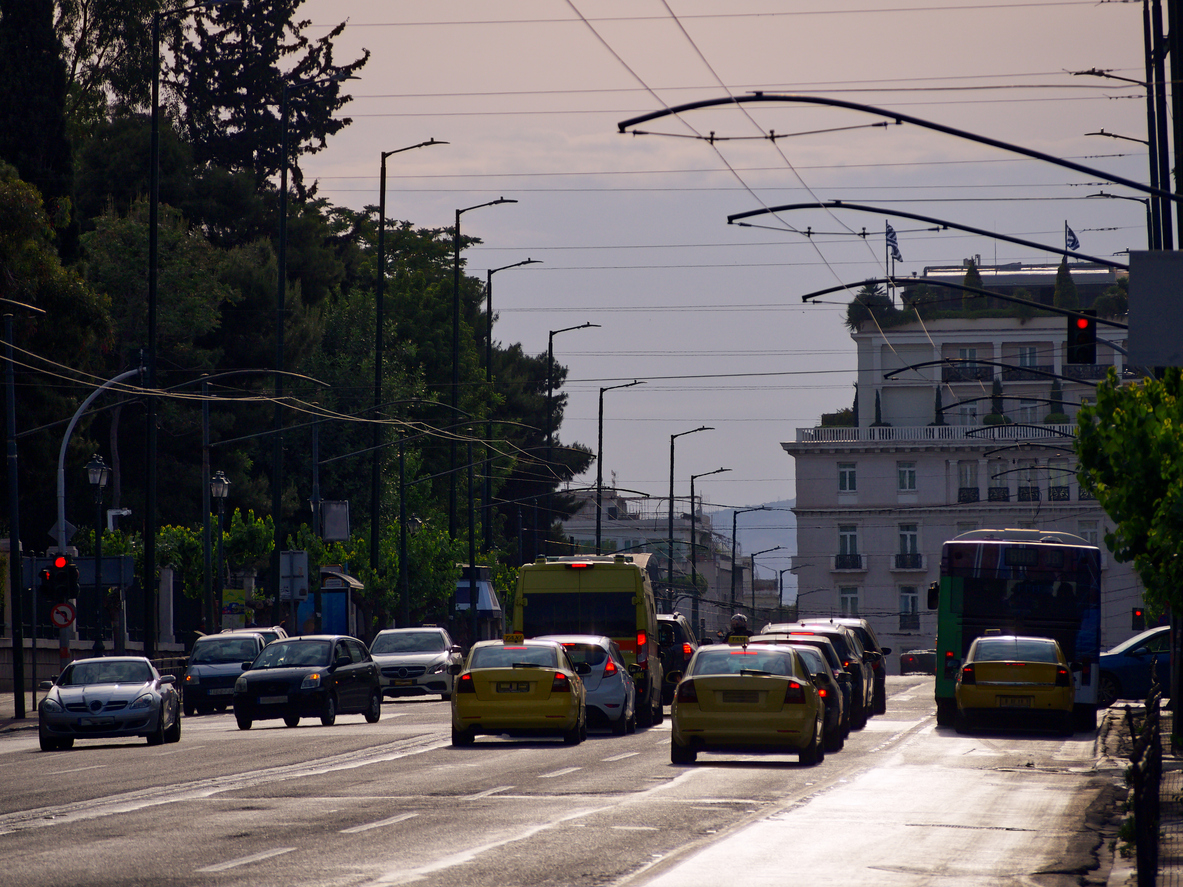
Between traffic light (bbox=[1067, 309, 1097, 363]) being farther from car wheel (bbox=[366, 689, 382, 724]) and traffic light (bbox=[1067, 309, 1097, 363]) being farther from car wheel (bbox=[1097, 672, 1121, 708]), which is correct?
car wheel (bbox=[366, 689, 382, 724])

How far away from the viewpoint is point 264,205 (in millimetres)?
77500

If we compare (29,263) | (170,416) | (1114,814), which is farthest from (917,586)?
(1114,814)

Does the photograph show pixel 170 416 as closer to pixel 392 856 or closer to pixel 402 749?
pixel 402 749

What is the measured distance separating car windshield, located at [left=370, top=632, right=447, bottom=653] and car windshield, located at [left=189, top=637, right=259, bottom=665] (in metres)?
4.68

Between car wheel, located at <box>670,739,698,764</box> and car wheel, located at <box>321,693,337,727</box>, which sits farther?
car wheel, located at <box>321,693,337,727</box>

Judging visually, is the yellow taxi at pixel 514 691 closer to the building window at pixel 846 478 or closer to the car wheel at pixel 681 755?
the car wheel at pixel 681 755

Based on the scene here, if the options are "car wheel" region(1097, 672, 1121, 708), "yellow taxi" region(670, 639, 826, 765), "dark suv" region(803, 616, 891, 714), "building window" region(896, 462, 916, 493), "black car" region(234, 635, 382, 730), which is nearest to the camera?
"yellow taxi" region(670, 639, 826, 765)

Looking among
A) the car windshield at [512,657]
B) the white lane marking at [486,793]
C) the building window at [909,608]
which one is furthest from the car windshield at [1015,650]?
the building window at [909,608]

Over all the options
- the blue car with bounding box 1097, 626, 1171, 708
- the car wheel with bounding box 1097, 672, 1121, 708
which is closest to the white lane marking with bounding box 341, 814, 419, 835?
the blue car with bounding box 1097, 626, 1171, 708

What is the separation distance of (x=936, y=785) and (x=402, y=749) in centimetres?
797

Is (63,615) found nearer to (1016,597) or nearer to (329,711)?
(329,711)

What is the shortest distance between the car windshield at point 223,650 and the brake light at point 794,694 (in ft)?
63.3

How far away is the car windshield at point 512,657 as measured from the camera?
24.8 m

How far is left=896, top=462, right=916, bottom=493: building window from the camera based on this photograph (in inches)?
4321
